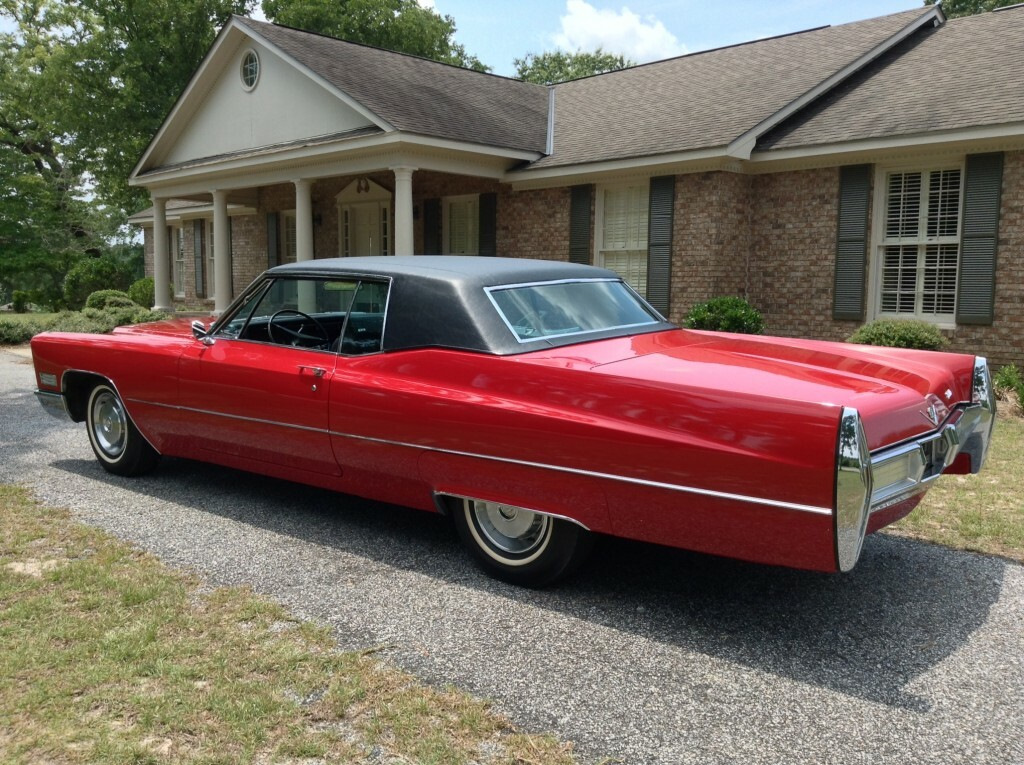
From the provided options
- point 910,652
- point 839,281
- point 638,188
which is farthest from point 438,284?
point 638,188

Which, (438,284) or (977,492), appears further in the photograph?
(977,492)

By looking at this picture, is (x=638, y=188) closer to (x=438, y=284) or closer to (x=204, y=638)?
(x=438, y=284)

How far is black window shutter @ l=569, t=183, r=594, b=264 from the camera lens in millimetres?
14688

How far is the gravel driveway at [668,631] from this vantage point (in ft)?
9.48

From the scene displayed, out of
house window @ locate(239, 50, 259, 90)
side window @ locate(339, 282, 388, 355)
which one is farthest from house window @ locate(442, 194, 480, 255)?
side window @ locate(339, 282, 388, 355)

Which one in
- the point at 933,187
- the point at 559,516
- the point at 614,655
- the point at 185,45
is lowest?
the point at 614,655

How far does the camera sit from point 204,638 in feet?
11.5

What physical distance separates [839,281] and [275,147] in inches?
389

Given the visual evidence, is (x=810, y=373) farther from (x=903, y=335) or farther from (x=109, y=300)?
(x=109, y=300)

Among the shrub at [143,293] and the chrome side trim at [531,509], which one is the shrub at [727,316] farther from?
the shrub at [143,293]

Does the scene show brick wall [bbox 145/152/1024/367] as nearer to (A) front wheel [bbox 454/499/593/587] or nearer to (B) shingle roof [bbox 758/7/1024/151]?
(B) shingle roof [bbox 758/7/1024/151]

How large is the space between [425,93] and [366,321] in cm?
1230

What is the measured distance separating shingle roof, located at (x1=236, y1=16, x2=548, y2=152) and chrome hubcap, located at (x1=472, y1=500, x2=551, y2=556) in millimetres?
10544

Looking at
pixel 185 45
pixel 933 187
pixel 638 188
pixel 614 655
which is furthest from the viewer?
pixel 185 45
